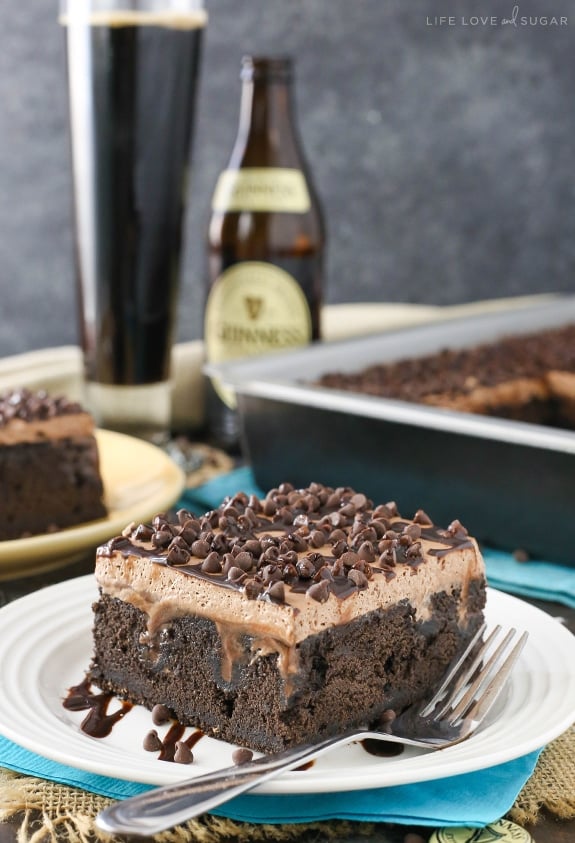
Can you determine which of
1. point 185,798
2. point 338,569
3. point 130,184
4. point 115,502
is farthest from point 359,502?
point 130,184

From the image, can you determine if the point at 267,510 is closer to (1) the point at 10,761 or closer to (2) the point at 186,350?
(1) the point at 10,761

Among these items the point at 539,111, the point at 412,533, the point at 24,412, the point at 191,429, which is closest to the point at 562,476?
the point at 412,533

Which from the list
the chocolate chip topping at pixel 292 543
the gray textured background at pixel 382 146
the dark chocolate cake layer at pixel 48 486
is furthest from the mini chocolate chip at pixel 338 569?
the gray textured background at pixel 382 146

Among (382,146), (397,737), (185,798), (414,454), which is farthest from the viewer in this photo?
(382,146)

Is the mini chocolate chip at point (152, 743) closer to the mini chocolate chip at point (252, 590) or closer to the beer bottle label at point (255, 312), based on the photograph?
the mini chocolate chip at point (252, 590)

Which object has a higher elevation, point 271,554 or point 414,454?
point 271,554

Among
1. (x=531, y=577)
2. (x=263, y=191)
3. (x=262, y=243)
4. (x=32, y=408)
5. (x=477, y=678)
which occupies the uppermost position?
(x=263, y=191)

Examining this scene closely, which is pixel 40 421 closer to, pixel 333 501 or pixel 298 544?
pixel 333 501
